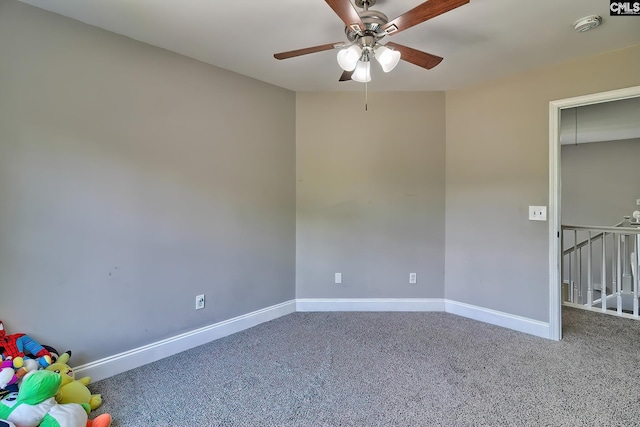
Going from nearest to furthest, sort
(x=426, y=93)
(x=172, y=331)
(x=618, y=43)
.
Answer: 1. (x=618, y=43)
2. (x=172, y=331)
3. (x=426, y=93)

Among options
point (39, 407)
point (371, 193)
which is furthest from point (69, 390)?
point (371, 193)

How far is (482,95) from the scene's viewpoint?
3195 millimetres

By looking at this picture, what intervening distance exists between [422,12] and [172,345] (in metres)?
2.81

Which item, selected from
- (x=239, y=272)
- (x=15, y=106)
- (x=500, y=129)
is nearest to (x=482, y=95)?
(x=500, y=129)

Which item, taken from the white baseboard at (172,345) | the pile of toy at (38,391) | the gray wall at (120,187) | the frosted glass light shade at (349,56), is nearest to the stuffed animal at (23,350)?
the pile of toy at (38,391)

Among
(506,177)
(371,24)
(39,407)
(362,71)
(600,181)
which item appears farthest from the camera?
(600,181)

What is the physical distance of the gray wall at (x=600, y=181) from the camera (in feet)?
17.4

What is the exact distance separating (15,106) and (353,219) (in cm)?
281

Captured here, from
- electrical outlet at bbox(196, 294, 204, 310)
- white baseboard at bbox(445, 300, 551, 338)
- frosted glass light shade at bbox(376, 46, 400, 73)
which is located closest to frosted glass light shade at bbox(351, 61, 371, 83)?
frosted glass light shade at bbox(376, 46, 400, 73)

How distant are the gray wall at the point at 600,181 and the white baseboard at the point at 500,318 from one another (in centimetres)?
404

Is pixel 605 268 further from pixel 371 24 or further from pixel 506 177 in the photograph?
pixel 371 24

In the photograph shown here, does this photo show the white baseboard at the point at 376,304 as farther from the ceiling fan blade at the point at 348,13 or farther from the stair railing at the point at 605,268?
the ceiling fan blade at the point at 348,13

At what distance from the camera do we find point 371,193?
350 centimetres

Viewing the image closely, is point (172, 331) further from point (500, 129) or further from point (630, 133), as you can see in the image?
point (630, 133)
